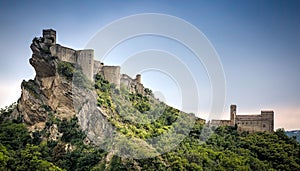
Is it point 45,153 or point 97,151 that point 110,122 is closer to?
point 97,151

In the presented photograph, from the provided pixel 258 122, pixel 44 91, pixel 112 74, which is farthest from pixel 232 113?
pixel 44 91

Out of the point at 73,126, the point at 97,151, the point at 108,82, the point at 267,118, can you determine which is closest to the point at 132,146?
the point at 97,151

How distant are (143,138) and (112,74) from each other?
10.4 metres

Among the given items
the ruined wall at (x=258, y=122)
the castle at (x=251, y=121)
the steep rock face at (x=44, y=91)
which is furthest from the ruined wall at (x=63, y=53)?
the ruined wall at (x=258, y=122)

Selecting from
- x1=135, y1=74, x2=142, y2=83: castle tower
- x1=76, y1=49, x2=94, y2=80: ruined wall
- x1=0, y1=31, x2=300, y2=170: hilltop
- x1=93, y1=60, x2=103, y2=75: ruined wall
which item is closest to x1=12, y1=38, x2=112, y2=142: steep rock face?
x1=0, y1=31, x2=300, y2=170: hilltop

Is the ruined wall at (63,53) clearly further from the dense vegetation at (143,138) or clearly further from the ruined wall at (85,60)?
the dense vegetation at (143,138)

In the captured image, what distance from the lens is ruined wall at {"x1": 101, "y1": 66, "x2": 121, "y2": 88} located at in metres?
56.8

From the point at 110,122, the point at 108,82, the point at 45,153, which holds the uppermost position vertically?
the point at 108,82

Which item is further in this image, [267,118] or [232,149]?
[267,118]

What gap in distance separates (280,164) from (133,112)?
16403 millimetres

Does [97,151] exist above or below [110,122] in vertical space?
below

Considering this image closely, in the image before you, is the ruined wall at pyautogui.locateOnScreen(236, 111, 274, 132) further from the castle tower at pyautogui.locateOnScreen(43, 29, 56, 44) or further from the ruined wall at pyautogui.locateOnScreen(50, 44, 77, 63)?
the castle tower at pyautogui.locateOnScreen(43, 29, 56, 44)

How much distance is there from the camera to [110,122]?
50.5 metres

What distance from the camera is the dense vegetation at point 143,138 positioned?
4434 cm
